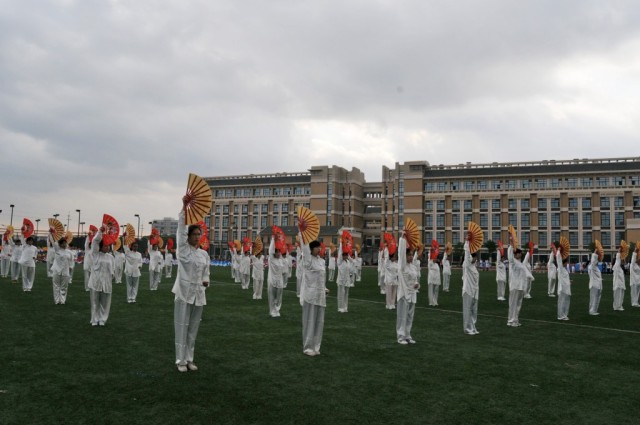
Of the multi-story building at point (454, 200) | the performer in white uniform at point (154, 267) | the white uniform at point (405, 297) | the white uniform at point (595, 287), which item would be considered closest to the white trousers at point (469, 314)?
the white uniform at point (405, 297)

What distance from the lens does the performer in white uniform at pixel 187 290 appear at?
684 centimetres

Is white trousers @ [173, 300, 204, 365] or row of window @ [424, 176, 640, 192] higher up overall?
row of window @ [424, 176, 640, 192]

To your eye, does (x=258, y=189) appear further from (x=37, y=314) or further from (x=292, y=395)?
(x=292, y=395)

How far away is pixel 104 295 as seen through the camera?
1069 centimetres

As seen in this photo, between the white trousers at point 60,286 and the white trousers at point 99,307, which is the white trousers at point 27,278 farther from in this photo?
the white trousers at point 99,307

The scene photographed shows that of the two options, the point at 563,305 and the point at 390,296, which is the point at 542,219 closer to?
the point at 563,305

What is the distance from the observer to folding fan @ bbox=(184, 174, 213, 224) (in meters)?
6.88

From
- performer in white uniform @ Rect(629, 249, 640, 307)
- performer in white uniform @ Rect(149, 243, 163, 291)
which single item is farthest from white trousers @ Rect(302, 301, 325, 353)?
performer in white uniform @ Rect(629, 249, 640, 307)

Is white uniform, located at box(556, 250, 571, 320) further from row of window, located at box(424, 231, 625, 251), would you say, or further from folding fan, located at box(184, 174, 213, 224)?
row of window, located at box(424, 231, 625, 251)

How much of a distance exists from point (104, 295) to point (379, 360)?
656 cm

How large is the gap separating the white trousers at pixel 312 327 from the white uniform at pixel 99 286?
197 inches

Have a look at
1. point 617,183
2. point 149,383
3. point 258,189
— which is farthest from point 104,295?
point 258,189

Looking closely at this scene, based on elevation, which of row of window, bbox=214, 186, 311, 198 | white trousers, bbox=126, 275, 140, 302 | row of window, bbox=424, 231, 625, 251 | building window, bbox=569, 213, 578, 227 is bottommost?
white trousers, bbox=126, 275, 140, 302

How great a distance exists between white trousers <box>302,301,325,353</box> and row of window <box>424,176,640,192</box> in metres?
75.0
